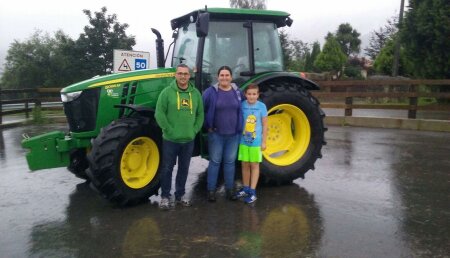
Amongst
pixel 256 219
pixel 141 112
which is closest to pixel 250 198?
pixel 256 219

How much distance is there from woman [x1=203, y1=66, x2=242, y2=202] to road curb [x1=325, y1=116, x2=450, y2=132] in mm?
7284

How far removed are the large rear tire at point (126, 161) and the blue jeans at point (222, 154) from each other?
60 centimetres

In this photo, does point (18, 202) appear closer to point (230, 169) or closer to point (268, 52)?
point (230, 169)

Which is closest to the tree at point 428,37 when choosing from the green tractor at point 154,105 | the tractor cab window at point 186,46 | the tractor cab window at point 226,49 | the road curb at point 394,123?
the road curb at point 394,123

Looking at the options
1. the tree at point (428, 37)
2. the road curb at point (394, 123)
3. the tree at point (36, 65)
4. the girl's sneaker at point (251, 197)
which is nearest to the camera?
the girl's sneaker at point (251, 197)

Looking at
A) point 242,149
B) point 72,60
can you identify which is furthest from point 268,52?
point 72,60

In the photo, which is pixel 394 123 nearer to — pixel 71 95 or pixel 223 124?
pixel 223 124

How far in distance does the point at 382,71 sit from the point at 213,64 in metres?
20.8

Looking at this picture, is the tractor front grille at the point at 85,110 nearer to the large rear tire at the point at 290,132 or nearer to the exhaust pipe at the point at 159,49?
the exhaust pipe at the point at 159,49

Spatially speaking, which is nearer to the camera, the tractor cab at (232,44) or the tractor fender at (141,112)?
the tractor fender at (141,112)

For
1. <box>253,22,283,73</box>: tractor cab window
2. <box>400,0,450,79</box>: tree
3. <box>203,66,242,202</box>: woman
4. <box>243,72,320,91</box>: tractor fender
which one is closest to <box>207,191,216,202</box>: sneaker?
<box>203,66,242,202</box>: woman

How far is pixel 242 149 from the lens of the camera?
16.6ft

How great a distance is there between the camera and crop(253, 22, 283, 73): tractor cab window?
229 inches

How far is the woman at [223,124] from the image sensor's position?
482cm
